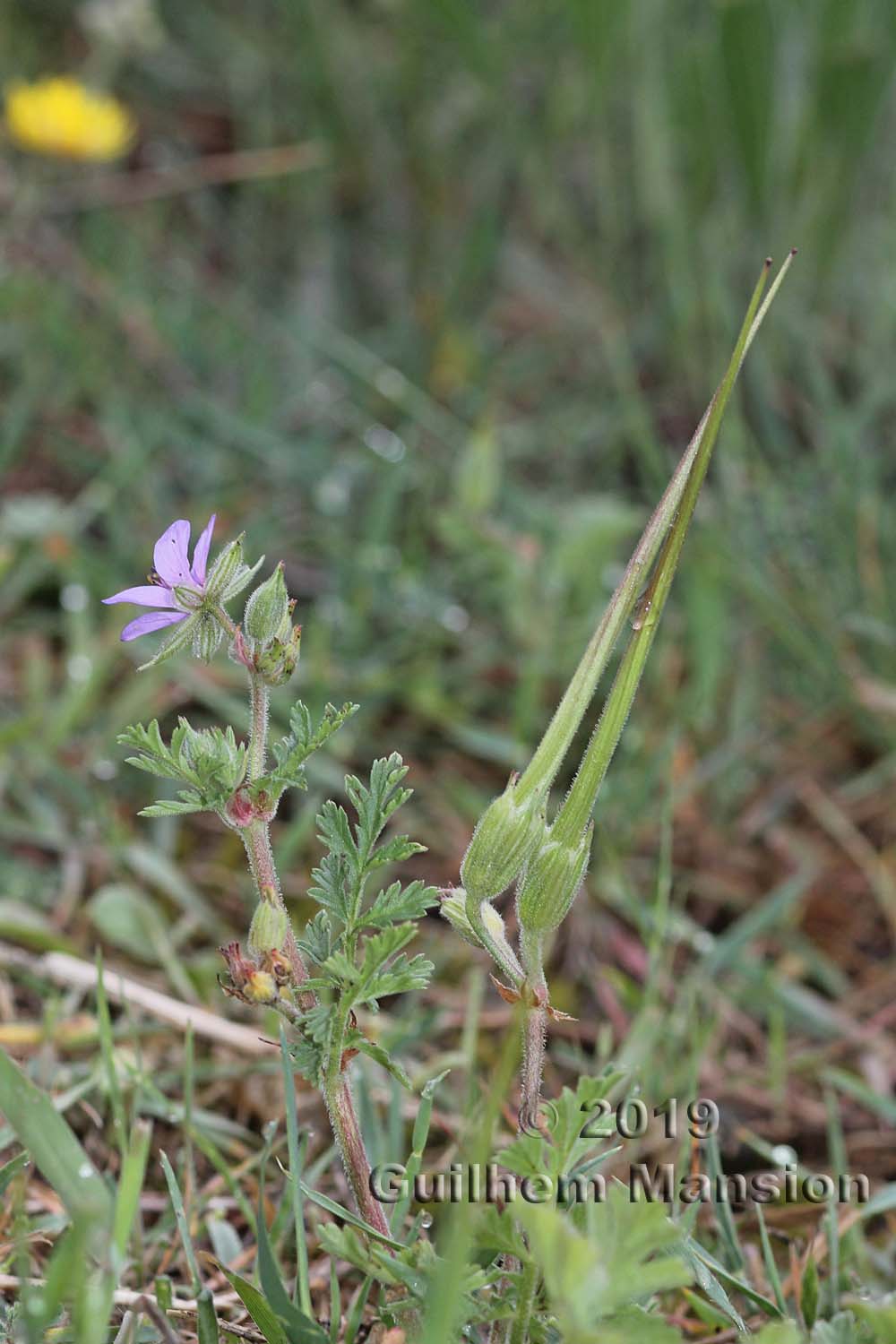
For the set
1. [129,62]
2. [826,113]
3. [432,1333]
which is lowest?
[432,1333]

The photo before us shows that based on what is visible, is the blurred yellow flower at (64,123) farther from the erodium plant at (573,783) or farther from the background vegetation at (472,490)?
the erodium plant at (573,783)

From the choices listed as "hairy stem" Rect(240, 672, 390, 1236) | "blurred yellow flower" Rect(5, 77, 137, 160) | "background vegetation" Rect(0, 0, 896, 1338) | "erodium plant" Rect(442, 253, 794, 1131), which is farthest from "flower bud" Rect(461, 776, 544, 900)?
"blurred yellow flower" Rect(5, 77, 137, 160)

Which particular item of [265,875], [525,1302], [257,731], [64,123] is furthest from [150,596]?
[64,123]

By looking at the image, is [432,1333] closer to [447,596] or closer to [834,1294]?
[834,1294]

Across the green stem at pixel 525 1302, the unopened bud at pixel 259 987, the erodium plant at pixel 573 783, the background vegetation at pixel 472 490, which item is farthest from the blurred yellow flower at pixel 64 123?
the green stem at pixel 525 1302

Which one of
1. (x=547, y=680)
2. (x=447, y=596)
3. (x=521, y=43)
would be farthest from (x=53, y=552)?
(x=521, y=43)

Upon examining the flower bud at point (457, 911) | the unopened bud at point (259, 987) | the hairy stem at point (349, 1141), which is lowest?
the hairy stem at point (349, 1141)

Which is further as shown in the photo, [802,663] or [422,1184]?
[802,663]
